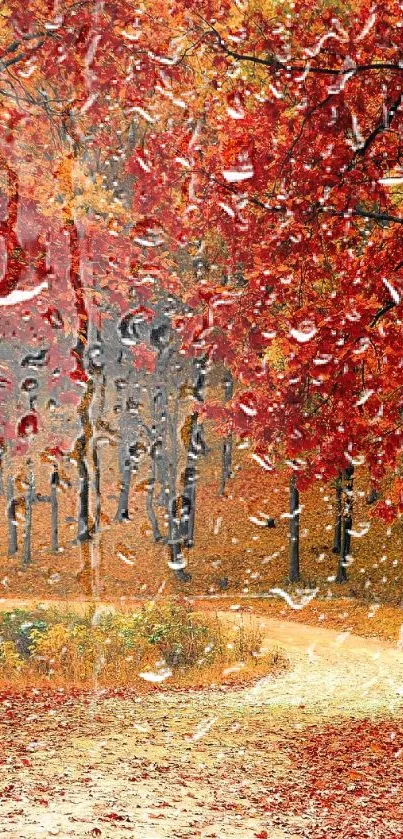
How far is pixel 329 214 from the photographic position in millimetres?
6648

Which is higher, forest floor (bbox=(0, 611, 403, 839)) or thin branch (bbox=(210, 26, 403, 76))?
thin branch (bbox=(210, 26, 403, 76))

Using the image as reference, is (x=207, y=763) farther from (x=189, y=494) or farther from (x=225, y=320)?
(x=189, y=494)

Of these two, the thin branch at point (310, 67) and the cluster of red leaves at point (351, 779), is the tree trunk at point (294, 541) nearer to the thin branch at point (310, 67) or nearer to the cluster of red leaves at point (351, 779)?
the cluster of red leaves at point (351, 779)

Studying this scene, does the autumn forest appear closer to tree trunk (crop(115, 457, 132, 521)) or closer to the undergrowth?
the undergrowth

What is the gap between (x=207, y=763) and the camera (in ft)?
25.7

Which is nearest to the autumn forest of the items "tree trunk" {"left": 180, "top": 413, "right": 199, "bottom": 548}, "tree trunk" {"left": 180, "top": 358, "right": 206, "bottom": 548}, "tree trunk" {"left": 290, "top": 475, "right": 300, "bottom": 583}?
"tree trunk" {"left": 290, "top": 475, "right": 300, "bottom": 583}

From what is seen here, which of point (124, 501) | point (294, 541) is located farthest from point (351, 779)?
point (124, 501)

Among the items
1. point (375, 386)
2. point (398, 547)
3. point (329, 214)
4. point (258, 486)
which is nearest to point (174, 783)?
point (375, 386)

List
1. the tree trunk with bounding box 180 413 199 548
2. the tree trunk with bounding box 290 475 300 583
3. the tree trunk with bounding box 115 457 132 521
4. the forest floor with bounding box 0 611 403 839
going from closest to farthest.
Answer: the forest floor with bounding box 0 611 403 839, the tree trunk with bounding box 290 475 300 583, the tree trunk with bounding box 180 413 199 548, the tree trunk with bounding box 115 457 132 521

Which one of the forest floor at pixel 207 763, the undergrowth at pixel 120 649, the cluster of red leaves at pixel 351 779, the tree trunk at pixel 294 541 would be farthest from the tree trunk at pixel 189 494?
the cluster of red leaves at pixel 351 779

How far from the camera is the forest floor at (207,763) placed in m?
6.40

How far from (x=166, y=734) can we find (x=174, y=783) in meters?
1.40

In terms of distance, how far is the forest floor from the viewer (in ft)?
21.0

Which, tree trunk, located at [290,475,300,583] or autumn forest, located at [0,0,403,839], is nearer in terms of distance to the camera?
autumn forest, located at [0,0,403,839]
